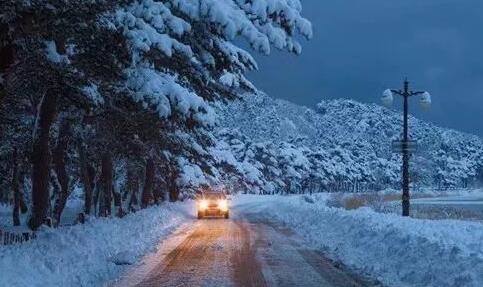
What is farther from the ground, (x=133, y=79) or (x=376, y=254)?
(x=133, y=79)

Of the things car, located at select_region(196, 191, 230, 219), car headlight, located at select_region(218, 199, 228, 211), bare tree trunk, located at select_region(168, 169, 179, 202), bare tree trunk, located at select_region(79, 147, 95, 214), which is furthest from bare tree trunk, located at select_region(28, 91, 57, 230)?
bare tree trunk, located at select_region(168, 169, 179, 202)

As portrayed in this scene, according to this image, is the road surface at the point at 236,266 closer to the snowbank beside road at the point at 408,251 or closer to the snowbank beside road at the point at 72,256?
the snowbank beside road at the point at 72,256

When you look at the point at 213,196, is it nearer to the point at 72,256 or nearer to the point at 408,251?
the point at 408,251

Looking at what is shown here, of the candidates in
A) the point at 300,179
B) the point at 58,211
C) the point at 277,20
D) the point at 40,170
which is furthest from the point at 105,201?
the point at 300,179

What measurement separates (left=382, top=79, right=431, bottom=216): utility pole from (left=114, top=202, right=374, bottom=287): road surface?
244 inches

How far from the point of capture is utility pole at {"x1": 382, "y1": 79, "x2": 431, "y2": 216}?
27922mm

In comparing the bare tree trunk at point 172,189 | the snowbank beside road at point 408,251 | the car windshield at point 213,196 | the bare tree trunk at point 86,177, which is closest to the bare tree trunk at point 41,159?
the snowbank beside road at point 408,251

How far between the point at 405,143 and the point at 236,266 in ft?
46.2

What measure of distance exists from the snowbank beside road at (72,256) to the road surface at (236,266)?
52cm

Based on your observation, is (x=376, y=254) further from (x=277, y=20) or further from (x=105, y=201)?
(x=105, y=201)

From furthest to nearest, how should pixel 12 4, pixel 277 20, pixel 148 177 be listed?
pixel 148 177 → pixel 277 20 → pixel 12 4

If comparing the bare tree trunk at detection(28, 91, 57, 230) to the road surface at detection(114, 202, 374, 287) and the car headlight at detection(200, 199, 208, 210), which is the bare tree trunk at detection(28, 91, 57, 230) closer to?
the road surface at detection(114, 202, 374, 287)

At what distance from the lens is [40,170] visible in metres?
19.4

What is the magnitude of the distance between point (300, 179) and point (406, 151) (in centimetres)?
11886
